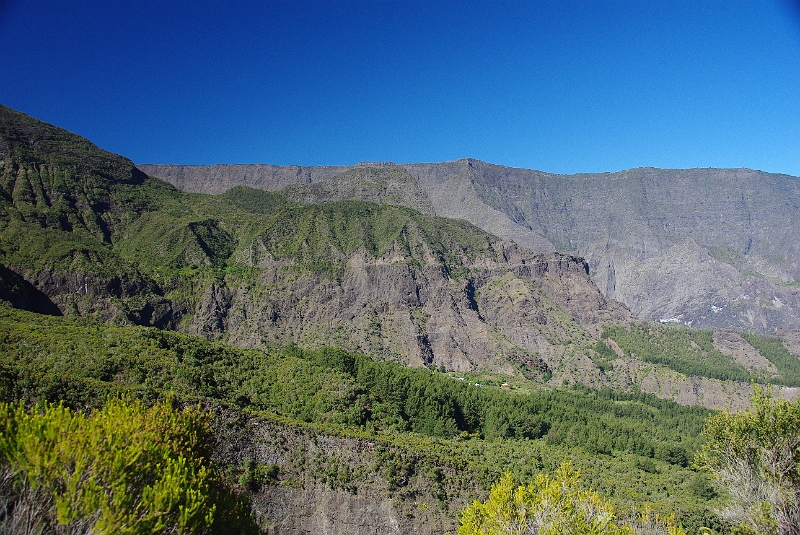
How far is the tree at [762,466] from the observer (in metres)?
22.3

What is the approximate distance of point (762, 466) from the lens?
967 inches

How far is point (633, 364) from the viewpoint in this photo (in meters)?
153

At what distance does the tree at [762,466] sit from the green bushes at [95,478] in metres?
23.7

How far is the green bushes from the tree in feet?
77.6

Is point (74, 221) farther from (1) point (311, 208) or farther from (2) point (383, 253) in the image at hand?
(2) point (383, 253)

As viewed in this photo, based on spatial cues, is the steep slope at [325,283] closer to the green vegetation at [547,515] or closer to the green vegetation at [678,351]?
the green vegetation at [678,351]

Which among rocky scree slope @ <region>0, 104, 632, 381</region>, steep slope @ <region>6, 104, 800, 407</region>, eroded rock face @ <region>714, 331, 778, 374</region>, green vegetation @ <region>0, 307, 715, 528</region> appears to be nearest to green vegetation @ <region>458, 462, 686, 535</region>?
green vegetation @ <region>0, 307, 715, 528</region>

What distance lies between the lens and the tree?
73.0 feet

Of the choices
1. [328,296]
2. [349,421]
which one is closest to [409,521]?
[349,421]

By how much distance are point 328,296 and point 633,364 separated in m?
94.8

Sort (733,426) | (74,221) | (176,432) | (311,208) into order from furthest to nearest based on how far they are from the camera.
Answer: (311,208), (74,221), (733,426), (176,432)

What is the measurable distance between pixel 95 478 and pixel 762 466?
28.7m

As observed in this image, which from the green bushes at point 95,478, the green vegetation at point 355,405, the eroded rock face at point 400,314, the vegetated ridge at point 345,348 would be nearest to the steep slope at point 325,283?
→ the eroded rock face at point 400,314

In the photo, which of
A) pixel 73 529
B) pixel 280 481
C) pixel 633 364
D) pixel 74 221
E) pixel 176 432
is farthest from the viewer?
pixel 633 364
